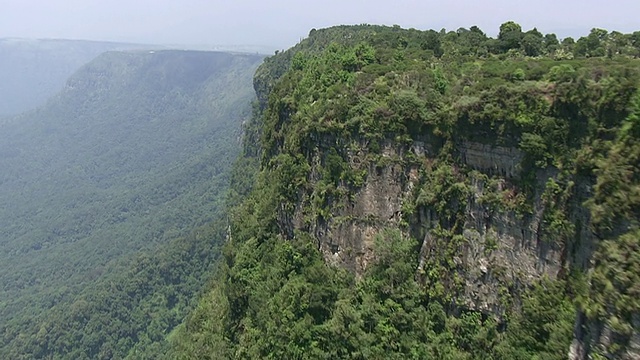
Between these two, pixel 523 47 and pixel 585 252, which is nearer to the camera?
pixel 585 252

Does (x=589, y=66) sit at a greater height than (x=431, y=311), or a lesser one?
greater

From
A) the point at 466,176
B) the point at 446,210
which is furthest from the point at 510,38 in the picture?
the point at 446,210

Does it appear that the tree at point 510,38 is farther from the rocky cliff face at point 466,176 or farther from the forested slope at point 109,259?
→ the forested slope at point 109,259

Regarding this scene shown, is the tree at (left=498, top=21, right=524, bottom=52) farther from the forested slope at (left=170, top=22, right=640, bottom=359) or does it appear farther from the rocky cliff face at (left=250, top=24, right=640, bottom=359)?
the rocky cliff face at (left=250, top=24, right=640, bottom=359)

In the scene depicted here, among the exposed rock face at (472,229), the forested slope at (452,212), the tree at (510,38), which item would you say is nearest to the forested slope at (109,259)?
the forested slope at (452,212)

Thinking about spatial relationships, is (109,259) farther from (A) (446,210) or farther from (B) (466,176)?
(B) (466,176)

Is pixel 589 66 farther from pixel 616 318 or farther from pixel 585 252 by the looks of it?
pixel 616 318

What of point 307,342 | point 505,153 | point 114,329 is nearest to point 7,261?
point 114,329
